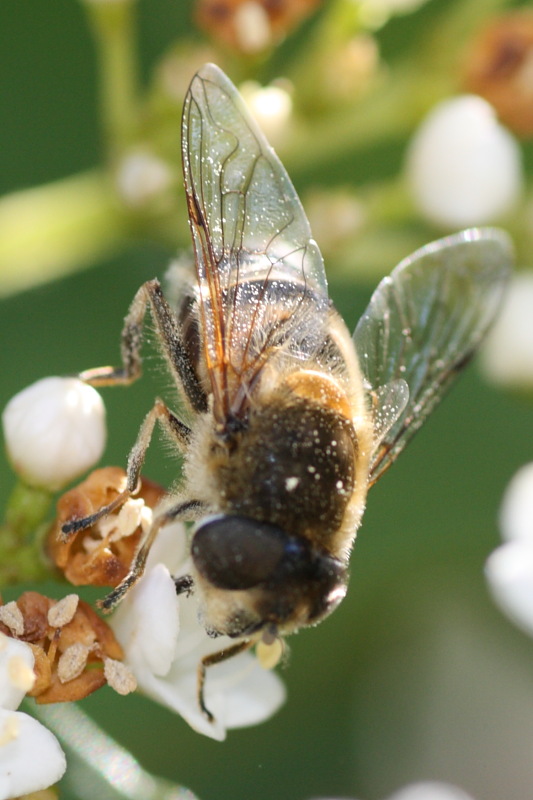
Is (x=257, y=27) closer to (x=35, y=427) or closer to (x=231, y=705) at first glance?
(x=35, y=427)

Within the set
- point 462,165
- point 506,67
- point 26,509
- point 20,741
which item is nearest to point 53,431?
point 26,509

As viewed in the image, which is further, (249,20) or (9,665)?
(249,20)

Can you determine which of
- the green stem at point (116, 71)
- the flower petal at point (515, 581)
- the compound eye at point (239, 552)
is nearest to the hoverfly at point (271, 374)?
the compound eye at point (239, 552)

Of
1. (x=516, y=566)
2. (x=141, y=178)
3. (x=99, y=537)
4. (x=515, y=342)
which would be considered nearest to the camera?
(x=99, y=537)

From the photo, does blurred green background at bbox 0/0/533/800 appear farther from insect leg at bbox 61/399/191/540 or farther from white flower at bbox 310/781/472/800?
insect leg at bbox 61/399/191/540

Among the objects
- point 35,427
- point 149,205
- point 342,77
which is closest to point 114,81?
point 149,205

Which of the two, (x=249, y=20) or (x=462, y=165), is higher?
(x=249, y=20)

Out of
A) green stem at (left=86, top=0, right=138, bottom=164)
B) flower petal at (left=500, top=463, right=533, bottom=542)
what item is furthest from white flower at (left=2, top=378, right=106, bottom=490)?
flower petal at (left=500, top=463, right=533, bottom=542)

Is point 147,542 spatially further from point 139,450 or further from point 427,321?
point 427,321

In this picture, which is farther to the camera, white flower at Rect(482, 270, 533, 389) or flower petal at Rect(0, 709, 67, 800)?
white flower at Rect(482, 270, 533, 389)
